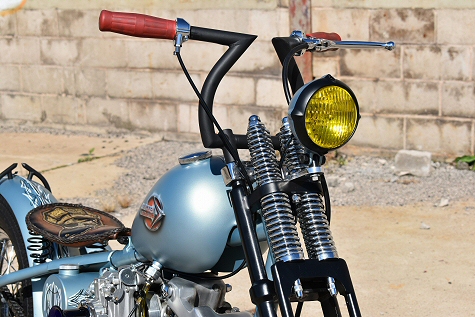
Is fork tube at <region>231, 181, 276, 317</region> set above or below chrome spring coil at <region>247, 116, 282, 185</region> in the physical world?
below

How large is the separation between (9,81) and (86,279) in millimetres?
6699

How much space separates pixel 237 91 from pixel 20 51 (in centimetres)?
271

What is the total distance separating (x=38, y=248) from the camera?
3.10 metres

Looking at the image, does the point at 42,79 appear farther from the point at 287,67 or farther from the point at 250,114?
the point at 287,67

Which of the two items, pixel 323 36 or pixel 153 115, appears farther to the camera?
pixel 153 115

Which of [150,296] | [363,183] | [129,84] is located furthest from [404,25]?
[150,296]

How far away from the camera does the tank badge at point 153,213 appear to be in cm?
239

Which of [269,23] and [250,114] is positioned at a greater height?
[269,23]

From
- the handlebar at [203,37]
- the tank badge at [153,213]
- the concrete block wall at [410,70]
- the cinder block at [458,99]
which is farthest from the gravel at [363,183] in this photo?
the handlebar at [203,37]

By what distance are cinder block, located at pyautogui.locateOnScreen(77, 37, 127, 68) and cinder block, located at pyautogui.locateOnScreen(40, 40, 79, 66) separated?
0.09 m

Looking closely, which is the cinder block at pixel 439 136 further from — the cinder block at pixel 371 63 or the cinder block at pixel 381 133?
the cinder block at pixel 371 63

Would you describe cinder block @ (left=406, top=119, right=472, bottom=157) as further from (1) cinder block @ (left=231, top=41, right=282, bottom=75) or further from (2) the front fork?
(2) the front fork

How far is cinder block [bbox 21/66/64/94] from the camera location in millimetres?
8766

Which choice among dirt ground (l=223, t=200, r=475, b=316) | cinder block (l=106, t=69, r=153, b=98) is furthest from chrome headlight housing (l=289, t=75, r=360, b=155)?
cinder block (l=106, t=69, r=153, b=98)
